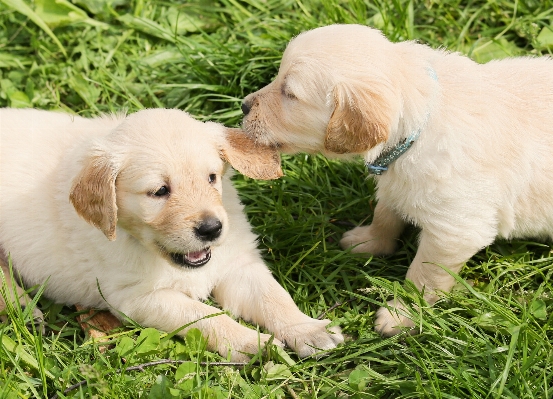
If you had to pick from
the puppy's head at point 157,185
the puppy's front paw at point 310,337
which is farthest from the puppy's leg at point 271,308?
the puppy's head at point 157,185

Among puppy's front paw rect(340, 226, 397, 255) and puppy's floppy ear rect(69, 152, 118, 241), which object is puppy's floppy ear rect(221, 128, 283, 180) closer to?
puppy's floppy ear rect(69, 152, 118, 241)

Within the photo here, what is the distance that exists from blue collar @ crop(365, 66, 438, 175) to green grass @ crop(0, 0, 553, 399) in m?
0.57

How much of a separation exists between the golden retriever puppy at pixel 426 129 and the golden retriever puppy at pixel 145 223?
1.09 ft

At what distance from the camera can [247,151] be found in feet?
12.1

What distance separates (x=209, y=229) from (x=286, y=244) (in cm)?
104

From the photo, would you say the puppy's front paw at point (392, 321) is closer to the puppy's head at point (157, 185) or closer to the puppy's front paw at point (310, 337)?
the puppy's front paw at point (310, 337)

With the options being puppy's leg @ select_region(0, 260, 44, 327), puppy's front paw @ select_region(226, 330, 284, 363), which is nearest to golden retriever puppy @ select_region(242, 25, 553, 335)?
puppy's front paw @ select_region(226, 330, 284, 363)

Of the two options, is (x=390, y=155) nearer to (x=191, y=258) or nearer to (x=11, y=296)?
(x=191, y=258)

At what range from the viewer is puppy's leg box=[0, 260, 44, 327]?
12.3 ft

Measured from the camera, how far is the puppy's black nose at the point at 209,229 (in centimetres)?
340

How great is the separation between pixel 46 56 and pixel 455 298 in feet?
11.6

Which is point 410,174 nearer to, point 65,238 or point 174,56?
point 65,238

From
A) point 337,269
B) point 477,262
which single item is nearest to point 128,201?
point 337,269

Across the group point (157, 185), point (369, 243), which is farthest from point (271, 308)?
point (157, 185)
